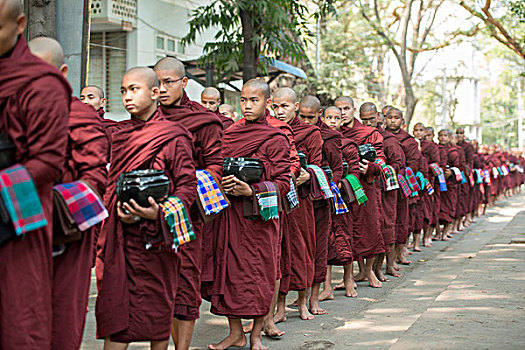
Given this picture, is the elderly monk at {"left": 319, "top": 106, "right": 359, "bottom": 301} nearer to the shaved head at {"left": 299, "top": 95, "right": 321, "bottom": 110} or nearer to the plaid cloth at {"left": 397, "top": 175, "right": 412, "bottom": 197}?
the shaved head at {"left": 299, "top": 95, "right": 321, "bottom": 110}

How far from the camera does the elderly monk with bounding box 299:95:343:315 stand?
7.09 m

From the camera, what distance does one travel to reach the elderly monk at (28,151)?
9.82 ft

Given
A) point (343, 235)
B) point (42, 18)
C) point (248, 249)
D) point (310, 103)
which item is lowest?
point (343, 235)

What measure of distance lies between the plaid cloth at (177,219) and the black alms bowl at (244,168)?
4.09 feet

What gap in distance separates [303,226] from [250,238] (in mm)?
1228

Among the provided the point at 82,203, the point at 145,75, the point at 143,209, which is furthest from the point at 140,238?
the point at 145,75

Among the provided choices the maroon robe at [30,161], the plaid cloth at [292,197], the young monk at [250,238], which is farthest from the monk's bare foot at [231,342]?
the maroon robe at [30,161]

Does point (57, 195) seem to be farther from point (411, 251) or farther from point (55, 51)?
point (411, 251)

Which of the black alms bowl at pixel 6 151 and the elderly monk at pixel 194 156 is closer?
the black alms bowl at pixel 6 151

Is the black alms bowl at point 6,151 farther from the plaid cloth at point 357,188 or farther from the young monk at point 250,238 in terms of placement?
the plaid cloth at point 357,188

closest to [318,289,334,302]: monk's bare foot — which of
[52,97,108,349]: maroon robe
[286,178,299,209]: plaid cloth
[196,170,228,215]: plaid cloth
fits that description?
[286,178,299,209]: plaid cloth

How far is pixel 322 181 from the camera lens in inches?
269

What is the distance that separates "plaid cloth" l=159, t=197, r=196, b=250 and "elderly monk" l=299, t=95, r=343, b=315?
3074 millimetres

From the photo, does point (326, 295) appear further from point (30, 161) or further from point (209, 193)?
point (30, 161)
